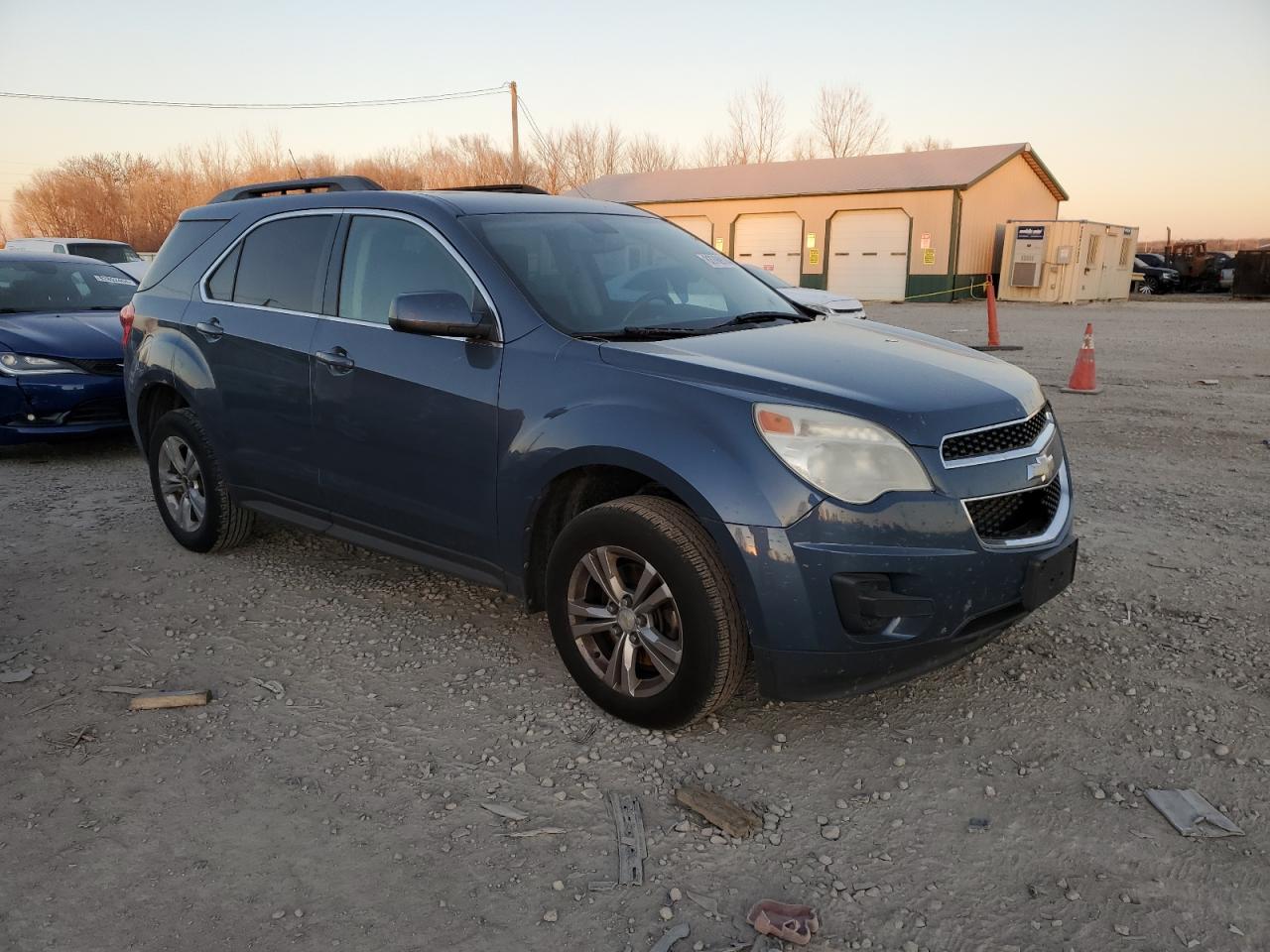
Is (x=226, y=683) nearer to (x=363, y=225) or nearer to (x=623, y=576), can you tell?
(x=623, y=576)

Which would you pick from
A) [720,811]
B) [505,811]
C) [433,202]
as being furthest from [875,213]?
[505,811]

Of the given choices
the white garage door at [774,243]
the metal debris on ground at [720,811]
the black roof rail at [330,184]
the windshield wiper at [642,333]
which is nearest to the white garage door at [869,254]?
the white garage door at [774,243]

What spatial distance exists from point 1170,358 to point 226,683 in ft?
44.1

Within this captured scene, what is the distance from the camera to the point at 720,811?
2758 millimetres

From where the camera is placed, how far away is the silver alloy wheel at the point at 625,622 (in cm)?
306

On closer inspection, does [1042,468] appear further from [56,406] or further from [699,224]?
[699,224]

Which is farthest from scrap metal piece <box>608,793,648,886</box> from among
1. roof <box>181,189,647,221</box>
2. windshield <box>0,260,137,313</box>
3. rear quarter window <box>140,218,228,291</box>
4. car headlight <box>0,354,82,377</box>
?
windshield <box>0,260,137,313</box>

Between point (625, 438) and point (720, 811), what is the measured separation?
1168mm

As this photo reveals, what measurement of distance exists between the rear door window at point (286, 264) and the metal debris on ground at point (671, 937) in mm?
2964

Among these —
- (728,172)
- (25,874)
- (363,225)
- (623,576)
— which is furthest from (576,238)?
(728,172)

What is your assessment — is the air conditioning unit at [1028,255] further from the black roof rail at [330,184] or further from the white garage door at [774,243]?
the black roof rail at [330,184]

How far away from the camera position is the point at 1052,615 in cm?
407

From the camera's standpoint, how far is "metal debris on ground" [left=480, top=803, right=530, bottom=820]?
9.09 ft

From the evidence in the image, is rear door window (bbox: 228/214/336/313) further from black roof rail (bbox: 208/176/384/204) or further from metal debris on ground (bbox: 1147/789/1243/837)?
metal debris on ground (bbox: 1147/789/1243/837)
